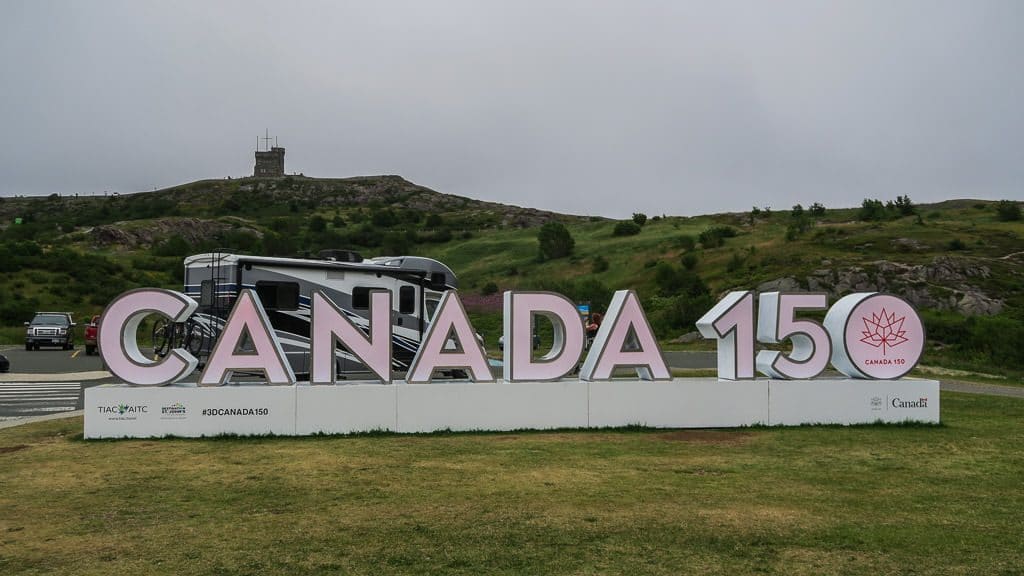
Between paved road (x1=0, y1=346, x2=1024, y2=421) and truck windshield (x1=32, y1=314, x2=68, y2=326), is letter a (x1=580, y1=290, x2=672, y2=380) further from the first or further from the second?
truck windshield (x1=32, y1=314, x2=68, y2=326)

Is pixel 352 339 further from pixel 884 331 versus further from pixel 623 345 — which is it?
pixel 884 331

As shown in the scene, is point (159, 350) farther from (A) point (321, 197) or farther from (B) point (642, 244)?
(A) point (321, 197)

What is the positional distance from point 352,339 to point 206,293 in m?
7.01

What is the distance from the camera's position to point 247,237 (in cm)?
8062

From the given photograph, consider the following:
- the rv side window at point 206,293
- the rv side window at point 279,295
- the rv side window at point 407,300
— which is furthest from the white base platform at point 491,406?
the rv side window at point 407,300

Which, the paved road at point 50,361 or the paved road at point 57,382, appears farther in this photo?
the paved road at point 50,361

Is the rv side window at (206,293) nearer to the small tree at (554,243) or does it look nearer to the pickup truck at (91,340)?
the pickup truck at (91,340)

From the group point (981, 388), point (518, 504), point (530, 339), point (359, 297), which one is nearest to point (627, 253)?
point (981, 388)

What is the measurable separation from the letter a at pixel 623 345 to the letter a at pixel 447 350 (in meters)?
1.71

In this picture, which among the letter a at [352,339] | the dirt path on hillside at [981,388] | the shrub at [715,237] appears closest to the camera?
the letter a at [352,339]

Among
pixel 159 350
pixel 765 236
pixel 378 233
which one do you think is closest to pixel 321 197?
pixel 378 233

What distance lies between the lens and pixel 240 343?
12414 millimetres

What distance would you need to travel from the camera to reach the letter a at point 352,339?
493 inches

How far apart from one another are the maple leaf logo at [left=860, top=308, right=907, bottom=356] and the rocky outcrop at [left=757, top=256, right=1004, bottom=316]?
31.5 meters
